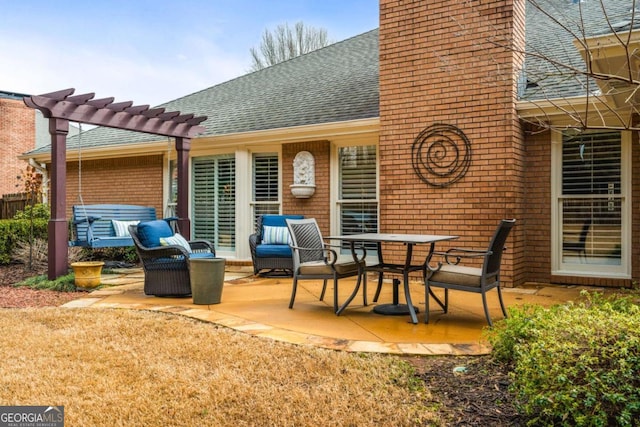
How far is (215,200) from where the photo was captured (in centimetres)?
959

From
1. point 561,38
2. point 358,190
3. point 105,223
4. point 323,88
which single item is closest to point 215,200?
point 105,223

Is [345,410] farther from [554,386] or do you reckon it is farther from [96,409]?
[96,409]

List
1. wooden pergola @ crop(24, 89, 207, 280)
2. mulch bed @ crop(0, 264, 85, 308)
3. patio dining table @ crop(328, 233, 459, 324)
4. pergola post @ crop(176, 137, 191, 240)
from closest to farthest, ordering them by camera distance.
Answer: patio dining table @ crop(328, 233, 459, 324) < mulch bed @ crop(0, 264, 85, 308) < wooden pergola @ crop(24, 89, 207, 280) < pergola post @ crop(176, 137, 191, 240)

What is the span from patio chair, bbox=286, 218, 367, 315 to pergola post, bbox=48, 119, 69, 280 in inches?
137

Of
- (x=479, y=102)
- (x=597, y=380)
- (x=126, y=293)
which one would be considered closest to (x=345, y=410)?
(x=597, y=380)

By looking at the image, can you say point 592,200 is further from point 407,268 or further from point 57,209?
point 57,209

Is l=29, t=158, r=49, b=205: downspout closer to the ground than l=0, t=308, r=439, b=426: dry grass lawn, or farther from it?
farther from it

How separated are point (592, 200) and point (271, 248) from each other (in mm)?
4573

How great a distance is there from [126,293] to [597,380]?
534 centimetres

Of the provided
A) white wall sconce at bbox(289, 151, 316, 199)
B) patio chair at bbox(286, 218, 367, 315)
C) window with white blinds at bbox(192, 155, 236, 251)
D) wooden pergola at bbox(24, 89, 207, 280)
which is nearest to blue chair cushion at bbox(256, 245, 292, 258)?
white wall sconce at bbox(289, 151, 316, 199)

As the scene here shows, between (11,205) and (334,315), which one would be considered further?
(11,205)

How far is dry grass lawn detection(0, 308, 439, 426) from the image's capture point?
2559 mm

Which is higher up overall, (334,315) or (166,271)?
(166,271)

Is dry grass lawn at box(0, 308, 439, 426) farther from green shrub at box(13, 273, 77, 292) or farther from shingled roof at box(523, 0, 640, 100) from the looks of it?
shingled roof at box(523, 0, 640, 100)
